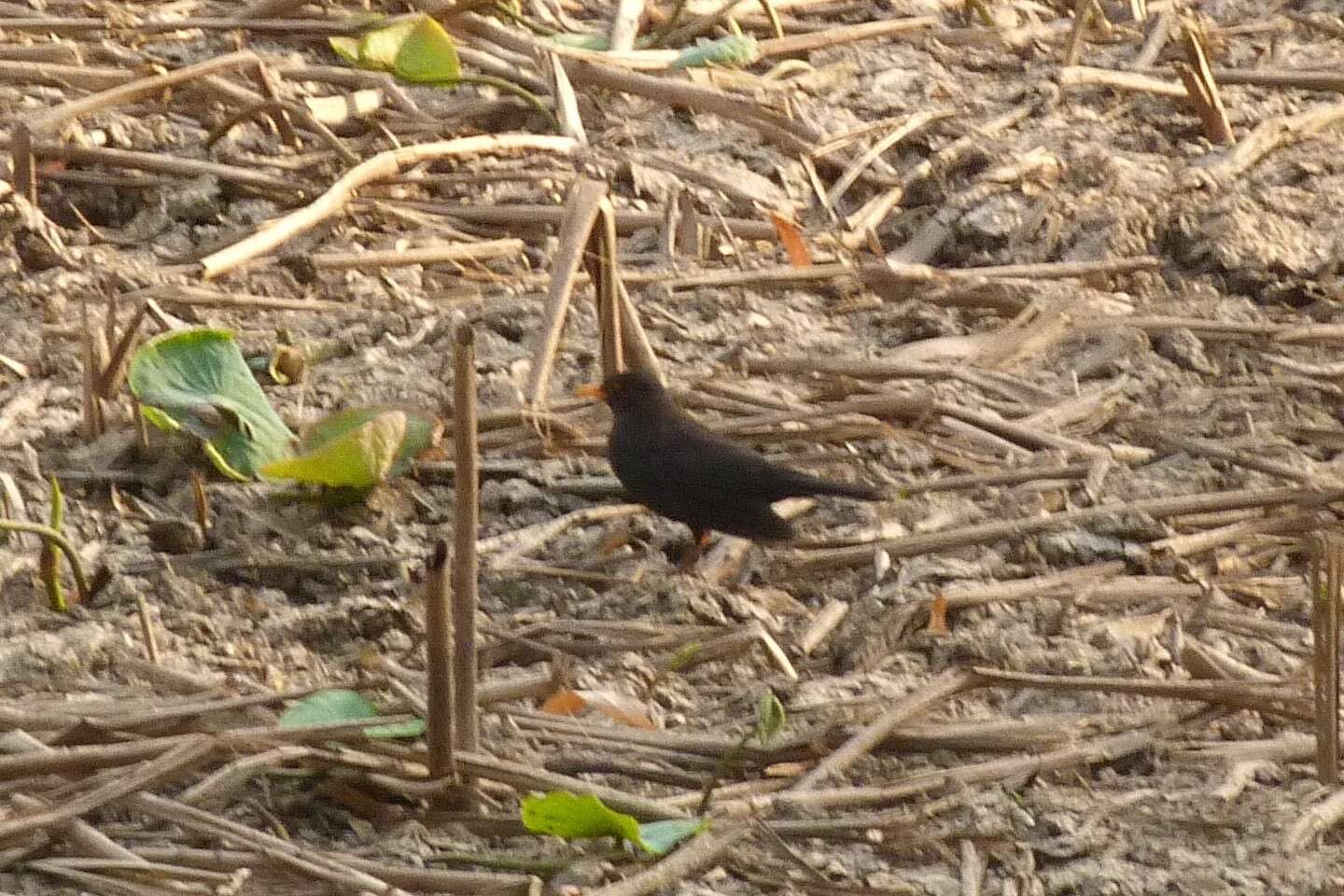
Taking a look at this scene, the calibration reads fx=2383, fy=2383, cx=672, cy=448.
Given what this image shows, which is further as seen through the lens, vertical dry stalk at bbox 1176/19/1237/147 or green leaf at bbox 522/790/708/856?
vertical dry stalk at bbox 1176/19/1237/147

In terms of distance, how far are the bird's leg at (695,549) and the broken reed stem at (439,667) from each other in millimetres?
1133

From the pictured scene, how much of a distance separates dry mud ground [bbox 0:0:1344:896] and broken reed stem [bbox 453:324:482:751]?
0.10 metres

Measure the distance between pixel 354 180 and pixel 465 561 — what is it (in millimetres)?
2278

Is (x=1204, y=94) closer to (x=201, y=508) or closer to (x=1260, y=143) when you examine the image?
(x=1260, y=143)

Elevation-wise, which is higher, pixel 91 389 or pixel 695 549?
pixel 91 389

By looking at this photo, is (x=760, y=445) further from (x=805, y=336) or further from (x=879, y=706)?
(x=879, y=706)

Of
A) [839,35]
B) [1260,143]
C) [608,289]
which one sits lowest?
[1260,143]

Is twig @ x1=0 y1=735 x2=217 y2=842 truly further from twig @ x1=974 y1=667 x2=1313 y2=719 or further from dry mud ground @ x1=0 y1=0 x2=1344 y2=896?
twig @ x1=974 y1=667 x2=1313 y2=719

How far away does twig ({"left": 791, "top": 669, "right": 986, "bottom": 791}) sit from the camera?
325cm

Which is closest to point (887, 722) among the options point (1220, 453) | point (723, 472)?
point (723, 472)

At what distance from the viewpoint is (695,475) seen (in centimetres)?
405

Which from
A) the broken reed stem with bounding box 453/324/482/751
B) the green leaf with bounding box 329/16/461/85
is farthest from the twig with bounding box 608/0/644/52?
the broken reed stem with bounding box 453/324/482/751

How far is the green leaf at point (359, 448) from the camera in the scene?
407 centimetres

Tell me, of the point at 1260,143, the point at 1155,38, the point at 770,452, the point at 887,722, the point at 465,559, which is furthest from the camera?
the point at 1155,38
